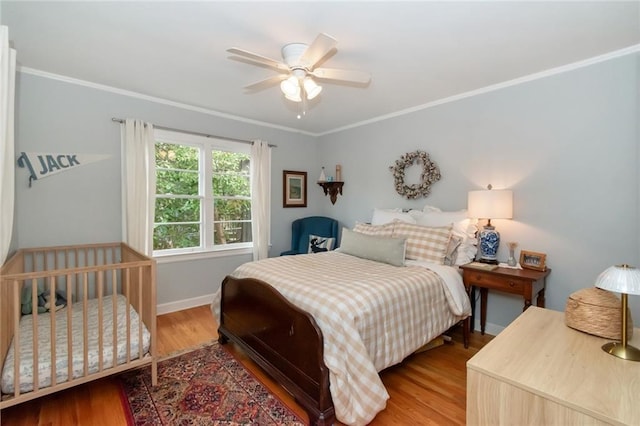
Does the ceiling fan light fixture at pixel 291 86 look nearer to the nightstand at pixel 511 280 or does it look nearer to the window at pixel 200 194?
the window at pixel 200 194

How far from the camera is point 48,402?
1.85 metres

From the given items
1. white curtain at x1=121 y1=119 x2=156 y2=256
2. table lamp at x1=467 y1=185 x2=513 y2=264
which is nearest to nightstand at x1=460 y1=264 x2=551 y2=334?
table lamp at x1=467 y1=185 x2=513 y2=264

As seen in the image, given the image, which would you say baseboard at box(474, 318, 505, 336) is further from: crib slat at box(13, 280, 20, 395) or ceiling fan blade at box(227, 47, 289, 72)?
crib slat at box(13, 280, 20, 395)

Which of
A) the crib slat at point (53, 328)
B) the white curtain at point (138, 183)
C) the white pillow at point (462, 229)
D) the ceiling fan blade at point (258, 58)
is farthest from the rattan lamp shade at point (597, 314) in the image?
the white curtain at point (138, 183)

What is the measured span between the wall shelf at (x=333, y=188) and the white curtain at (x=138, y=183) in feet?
7.70

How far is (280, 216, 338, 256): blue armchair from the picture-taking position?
4.25 metres

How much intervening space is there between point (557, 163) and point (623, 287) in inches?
65.4

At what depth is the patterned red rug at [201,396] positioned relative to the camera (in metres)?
1.75

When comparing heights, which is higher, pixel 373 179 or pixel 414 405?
pixel 373 179

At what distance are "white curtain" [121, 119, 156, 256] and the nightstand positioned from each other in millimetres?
3208

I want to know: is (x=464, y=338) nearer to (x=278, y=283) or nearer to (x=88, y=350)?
(x=278, y=283)

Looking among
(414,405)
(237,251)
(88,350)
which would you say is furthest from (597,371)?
(237,251)

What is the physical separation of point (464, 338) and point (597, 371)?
151cm

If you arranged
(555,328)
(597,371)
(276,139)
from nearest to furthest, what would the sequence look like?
(597,371), (555,328), (276,139)
